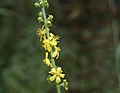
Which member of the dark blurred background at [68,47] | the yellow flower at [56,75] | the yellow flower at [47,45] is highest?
the dark blurred background at [68,47]

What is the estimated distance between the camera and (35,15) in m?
4.88

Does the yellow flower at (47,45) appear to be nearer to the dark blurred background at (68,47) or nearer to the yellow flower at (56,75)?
the yellow flower at (56,75)

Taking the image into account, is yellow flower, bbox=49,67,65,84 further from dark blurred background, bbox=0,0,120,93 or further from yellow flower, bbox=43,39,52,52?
dark blurred background, bbox=0,0,120,93

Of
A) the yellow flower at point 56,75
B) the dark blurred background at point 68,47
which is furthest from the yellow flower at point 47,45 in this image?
the dark blurred background at point 68,47

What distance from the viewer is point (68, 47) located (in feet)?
14.6

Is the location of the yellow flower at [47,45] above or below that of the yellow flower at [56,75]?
above

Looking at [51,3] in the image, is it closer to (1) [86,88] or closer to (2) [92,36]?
(2) [92,36]

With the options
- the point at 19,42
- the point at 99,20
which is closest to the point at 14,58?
the point at 19,42

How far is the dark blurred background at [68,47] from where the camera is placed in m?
4.14

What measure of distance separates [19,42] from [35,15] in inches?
19.9

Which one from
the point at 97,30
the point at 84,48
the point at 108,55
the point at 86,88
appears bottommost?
the point at 86,88

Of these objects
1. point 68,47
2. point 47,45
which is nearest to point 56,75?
point 47,45

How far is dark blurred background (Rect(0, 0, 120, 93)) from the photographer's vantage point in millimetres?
4145

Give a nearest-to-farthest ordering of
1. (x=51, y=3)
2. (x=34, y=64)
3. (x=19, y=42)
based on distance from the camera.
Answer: (x=34, y=64), (x=19, y=42), (x=51, y=3)
